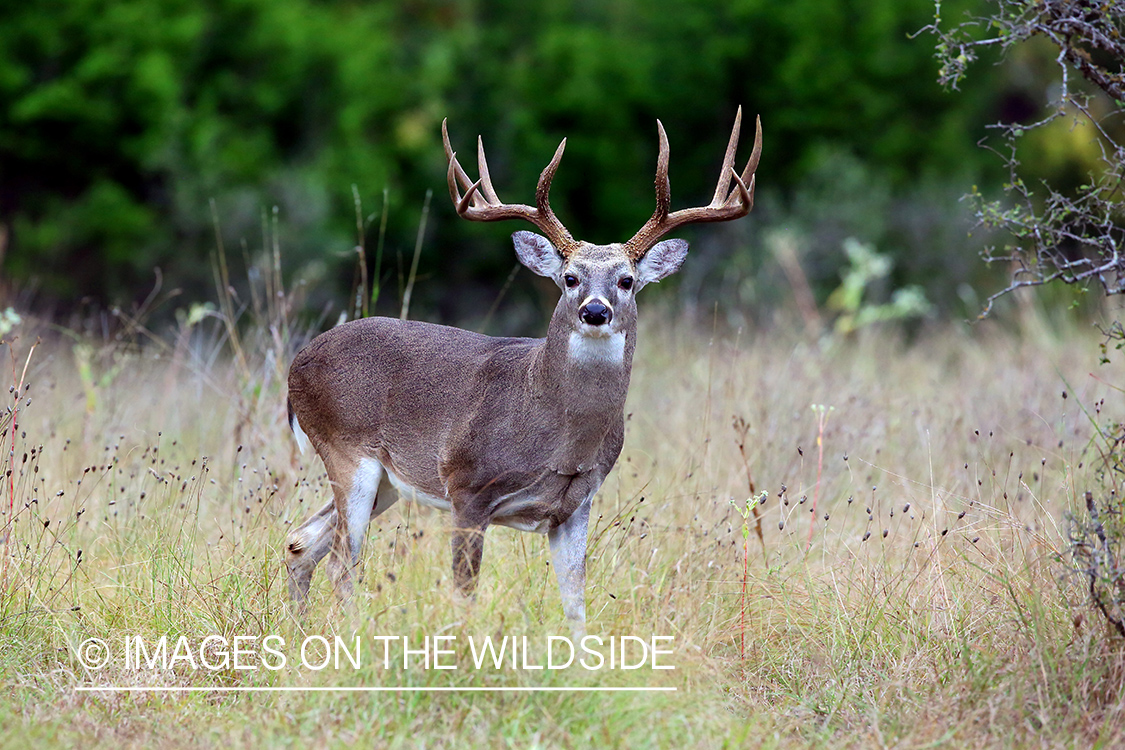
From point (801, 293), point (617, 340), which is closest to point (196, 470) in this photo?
point (617, 340)

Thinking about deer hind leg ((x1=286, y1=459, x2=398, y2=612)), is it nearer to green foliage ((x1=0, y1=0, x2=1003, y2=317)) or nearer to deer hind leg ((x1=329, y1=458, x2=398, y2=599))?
deer hind leg ((x1=329, y1=458, x2=398, y2=599))

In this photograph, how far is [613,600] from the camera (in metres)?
4.96

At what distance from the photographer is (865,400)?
8281mm

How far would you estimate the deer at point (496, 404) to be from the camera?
5035mm

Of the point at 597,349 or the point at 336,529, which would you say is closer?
the point at 597,349

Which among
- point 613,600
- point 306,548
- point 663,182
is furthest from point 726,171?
point 306,548

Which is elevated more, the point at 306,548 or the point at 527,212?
the point at 527,212

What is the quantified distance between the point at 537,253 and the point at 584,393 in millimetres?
636

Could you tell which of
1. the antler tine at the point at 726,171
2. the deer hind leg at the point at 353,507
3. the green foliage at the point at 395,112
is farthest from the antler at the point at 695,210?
the green foliage at the point at 395,112

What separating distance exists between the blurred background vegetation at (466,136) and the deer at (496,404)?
292 inches

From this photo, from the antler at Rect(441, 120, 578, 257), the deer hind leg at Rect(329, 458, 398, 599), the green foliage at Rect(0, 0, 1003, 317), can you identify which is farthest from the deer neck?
the green foliage at Rect(0, 0, 1003, 317)

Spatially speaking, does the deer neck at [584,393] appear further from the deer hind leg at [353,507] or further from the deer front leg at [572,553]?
the deer hind leg at [353,507]

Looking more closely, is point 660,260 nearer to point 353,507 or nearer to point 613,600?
point 613,600

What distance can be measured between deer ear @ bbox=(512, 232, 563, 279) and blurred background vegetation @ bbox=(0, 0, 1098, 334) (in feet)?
24.6
